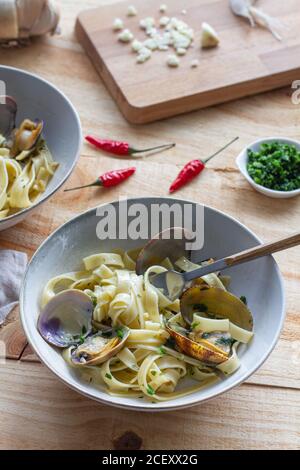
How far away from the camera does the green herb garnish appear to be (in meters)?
3.52

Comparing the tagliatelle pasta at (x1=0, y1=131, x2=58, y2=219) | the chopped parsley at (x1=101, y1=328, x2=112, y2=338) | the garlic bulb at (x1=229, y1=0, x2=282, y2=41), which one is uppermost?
the garlic bulb at (x1=229, y1=0, x2=282, y2=41)

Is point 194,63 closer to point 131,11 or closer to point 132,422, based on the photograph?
point 131,11

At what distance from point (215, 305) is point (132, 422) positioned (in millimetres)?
561

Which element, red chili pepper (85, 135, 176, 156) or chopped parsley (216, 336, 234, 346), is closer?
chopped parsley (216, 336, 234, 346)

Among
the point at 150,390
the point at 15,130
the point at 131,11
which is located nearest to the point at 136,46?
the point at 131,11

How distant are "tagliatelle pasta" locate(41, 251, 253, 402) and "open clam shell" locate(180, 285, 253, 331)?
0.04 m

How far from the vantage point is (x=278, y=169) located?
3531mm

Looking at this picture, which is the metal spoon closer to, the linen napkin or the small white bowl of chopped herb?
the linen napkin

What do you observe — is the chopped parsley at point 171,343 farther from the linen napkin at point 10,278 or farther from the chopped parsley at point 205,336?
the linen napkin at point 10,278

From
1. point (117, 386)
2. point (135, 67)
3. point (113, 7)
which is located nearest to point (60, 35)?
point (113, 7)

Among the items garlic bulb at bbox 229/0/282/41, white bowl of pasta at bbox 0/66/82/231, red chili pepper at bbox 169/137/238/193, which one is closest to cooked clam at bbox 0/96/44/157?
white bowl of pasta at bbox 0/66/82/231

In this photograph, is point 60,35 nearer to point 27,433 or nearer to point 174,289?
point 174,289

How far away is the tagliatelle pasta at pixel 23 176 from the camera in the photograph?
3.17 m

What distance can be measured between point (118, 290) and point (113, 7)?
241 cm
